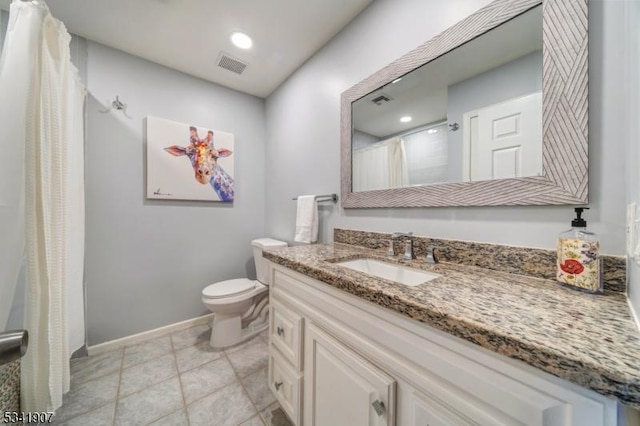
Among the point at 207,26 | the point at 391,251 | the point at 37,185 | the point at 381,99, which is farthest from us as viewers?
the point at 207,26

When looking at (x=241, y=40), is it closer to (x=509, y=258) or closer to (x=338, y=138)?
(x=338, y=138)

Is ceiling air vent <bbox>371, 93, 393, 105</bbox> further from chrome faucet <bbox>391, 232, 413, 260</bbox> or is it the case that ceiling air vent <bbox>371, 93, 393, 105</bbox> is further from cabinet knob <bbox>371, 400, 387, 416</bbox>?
cabinet knob <bbox>371, 400, 387, 416</bbox>

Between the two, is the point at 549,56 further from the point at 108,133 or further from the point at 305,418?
the point at 108,133

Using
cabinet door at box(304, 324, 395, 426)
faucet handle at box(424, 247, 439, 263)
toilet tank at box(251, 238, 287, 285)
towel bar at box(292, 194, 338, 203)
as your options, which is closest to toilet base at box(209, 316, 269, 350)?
toilet tank at box(251, 238, 287, 285)

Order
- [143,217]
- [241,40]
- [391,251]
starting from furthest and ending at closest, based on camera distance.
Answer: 1. [143,217]
2. [241,40]
3. [391,251]

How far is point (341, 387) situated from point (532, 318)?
0.61 meters

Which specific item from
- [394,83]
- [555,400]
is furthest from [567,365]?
[394,83]

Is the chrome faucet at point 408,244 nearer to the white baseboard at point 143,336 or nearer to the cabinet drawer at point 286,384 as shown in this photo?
the cabinet drawer at point 286,384

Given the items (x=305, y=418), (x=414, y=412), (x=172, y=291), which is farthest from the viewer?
(x=172, y=291)

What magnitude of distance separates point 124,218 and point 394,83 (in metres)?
2.15

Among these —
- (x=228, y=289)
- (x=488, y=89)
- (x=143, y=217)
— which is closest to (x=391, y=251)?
(x=488, y=89)

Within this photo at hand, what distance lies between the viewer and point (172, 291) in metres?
1.95

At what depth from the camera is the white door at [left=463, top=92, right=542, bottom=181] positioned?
2.59 feet

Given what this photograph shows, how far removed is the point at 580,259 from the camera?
0.64 metres
